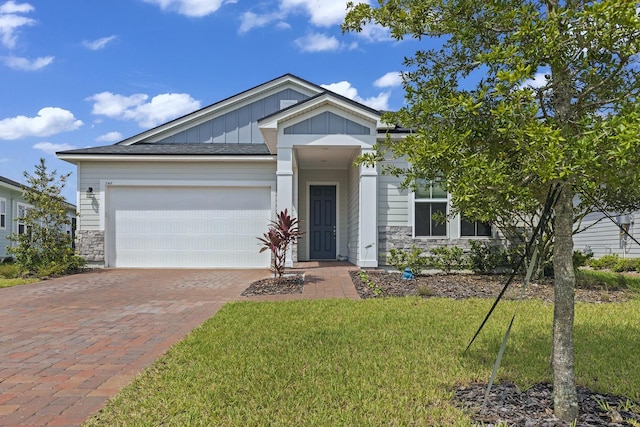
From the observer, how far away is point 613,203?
7.05m

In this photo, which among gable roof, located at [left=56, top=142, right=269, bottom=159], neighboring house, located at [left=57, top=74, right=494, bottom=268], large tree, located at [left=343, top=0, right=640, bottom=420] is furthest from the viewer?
gable roof, located at [left=56, top=142, right=269, bottom=159]

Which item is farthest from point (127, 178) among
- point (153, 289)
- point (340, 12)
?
point (340, 12)

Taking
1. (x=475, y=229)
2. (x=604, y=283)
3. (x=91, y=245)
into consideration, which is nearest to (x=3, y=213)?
(x=91, y=245)

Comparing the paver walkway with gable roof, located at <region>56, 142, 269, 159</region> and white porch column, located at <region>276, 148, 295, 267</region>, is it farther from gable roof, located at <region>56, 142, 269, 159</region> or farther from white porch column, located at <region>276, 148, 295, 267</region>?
gable roof, located at <region>56, 142, 269, 159</region>

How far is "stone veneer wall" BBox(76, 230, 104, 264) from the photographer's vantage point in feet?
40.5

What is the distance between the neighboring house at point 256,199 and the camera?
10.5m

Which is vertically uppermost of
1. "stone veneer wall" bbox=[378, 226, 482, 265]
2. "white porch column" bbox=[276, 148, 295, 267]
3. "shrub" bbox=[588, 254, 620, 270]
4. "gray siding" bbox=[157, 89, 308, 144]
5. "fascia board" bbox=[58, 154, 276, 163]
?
"gray siding" bbox=[157, 89, 308, 144]

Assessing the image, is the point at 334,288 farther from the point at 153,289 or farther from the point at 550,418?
the point at 550,418

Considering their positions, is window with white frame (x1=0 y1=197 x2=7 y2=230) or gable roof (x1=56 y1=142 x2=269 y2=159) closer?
gable roof (x1=56 y1=142 x2=269 y2=159)

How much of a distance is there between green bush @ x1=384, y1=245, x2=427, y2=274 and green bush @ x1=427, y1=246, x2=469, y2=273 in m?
0.23

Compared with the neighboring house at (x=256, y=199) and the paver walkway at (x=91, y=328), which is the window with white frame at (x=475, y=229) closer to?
the neighboring house at (x=256, y=199)

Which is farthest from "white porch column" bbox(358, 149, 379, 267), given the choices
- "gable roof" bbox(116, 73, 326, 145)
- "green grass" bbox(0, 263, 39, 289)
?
"green grass" bbox(0, 263, 39, 289)

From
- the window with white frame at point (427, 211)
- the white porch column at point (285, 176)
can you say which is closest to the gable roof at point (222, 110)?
the white porch column at point (285, 176)

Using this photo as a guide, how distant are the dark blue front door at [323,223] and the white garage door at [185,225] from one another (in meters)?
2.06
